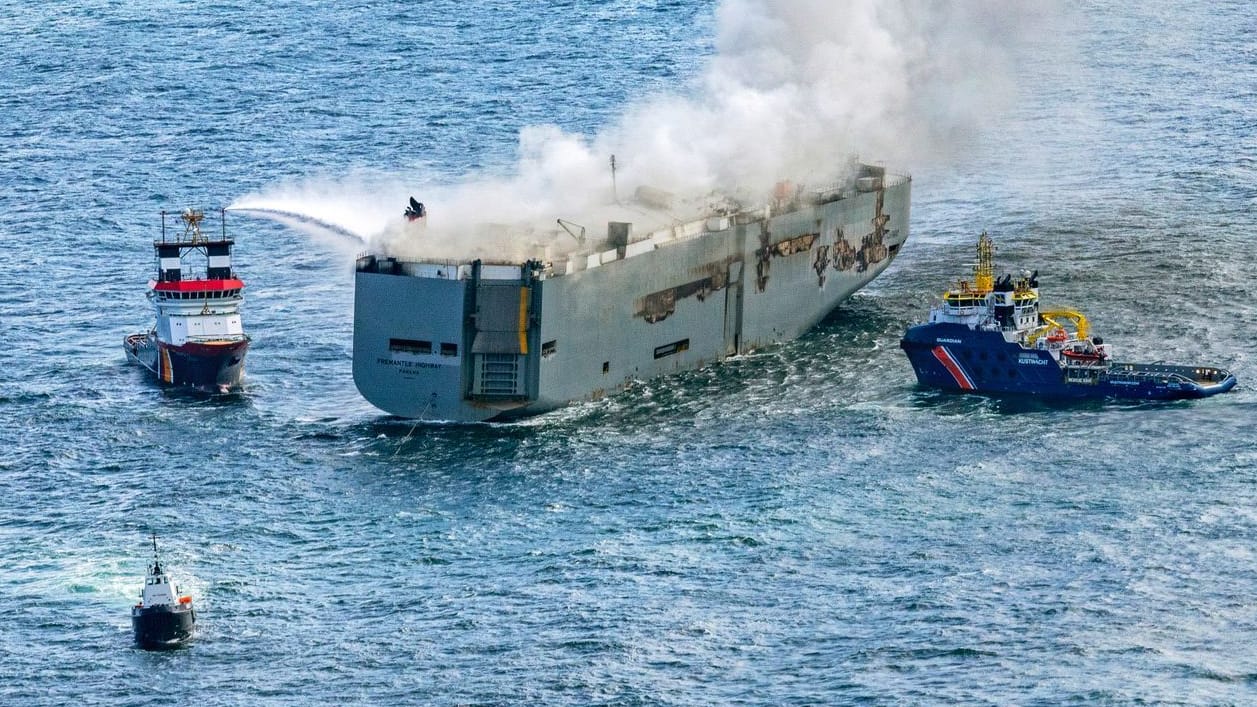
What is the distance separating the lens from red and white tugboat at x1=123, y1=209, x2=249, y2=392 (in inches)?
4360

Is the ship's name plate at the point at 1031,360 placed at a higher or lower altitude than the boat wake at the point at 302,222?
lower

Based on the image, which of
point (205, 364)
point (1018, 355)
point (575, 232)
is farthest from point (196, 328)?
point (1018, 355)

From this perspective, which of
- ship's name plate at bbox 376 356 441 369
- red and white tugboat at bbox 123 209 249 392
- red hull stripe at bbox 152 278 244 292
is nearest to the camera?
ship's name plate at bbox 376 356 441 369

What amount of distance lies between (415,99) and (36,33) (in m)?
35.1

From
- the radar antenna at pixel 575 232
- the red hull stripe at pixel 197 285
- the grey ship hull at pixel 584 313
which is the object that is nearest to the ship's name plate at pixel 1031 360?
the grey ship hull at pixel 584 313

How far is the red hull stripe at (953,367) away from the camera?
10619 cm

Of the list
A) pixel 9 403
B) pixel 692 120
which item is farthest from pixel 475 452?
pixel 692 120

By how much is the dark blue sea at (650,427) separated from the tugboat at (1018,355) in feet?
5.57

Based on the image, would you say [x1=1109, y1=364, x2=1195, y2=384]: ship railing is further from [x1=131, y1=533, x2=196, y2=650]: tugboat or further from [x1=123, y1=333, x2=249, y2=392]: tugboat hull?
[x1=131, y1=533, x2=196, y2=650]: tugboat

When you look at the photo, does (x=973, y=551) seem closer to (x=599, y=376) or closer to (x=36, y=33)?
(x=599, y=376)

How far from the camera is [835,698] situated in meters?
74.2

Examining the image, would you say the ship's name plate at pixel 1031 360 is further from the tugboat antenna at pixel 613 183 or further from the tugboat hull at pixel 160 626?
the tugboat hull at pixel 160 626

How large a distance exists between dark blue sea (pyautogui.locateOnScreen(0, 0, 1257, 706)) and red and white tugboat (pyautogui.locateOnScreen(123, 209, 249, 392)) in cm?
219

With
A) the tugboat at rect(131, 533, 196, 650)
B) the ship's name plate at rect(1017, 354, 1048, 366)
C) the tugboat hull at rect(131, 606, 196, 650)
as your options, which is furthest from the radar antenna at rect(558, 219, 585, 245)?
the tugboat hull at rect(131, 606, 196, 650)
